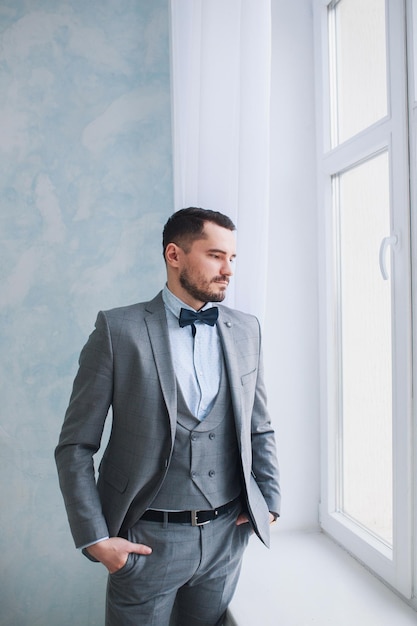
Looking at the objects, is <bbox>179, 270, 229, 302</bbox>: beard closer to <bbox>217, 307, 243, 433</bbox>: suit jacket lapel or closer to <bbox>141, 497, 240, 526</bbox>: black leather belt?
<bbox>217, 307, 243, 433</bbox>: suit jacket lapel

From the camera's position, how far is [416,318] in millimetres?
1433

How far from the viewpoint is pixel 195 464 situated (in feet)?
4.18

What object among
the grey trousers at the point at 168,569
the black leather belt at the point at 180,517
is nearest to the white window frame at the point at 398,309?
the grey trousers at the point at 168,569

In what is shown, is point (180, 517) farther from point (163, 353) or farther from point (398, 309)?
point (398, 309)

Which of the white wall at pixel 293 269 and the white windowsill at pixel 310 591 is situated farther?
the white wall at pixel 293 269

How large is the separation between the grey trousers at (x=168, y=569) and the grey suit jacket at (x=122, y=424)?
0.08m

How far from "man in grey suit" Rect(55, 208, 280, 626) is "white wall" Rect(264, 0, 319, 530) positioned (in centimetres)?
60

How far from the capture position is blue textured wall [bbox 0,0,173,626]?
73.0 inches

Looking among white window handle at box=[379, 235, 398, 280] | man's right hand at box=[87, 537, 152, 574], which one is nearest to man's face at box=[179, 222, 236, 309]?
white window handle at box=[379, 235, 398, 280]

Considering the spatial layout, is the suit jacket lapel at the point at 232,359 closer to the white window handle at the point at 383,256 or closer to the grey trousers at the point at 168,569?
the grey trousers at the point at 168,569

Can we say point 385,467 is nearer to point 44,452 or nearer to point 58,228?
point 44,452

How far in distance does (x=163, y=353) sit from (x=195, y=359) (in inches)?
3.7

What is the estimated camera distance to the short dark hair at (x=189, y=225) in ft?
4.42

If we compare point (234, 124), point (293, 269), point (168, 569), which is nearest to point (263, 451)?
point (168, 569)
